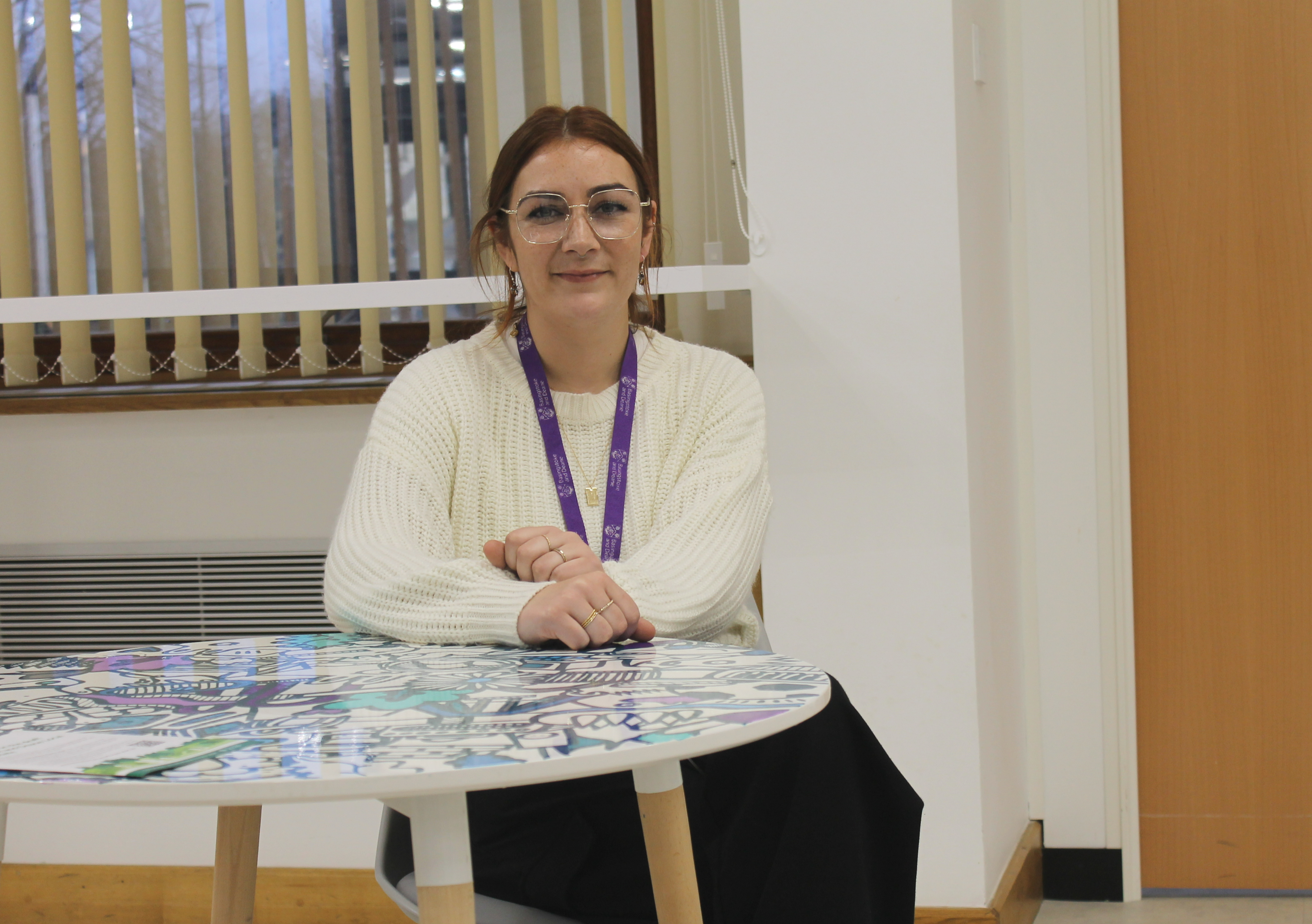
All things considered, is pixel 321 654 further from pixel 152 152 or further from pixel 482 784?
pixel 152 152

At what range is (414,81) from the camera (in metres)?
2.30

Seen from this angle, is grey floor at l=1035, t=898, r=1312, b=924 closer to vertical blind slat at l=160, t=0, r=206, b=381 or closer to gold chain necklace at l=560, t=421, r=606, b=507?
gold chain necklace at l=560, t=421, r=606, b=507

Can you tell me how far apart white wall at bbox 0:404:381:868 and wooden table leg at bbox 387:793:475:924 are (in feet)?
4.99

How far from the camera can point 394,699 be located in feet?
2.82

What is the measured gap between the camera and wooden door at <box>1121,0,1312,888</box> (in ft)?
7.06

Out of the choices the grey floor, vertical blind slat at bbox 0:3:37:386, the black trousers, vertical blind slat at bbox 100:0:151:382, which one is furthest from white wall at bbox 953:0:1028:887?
vertical blind slat at bbox 0:3:37:386

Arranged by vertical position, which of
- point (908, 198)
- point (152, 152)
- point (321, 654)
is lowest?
point (321, 654)

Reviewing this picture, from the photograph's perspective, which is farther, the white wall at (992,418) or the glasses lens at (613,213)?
the white wall at (992,418)

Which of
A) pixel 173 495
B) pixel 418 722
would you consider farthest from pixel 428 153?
pixel 418 722

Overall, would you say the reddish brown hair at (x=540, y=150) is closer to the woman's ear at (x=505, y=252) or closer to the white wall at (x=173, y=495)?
the woman's ear at (x=505, y=252)

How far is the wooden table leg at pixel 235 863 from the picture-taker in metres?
1.12

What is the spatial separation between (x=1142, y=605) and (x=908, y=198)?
92 cm

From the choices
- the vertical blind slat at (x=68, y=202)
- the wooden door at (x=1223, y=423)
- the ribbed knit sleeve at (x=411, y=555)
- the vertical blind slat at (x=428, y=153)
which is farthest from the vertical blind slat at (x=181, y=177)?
the wooden door at (x=1223, y=423)

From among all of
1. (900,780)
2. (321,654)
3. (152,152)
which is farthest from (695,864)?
(152,152)
